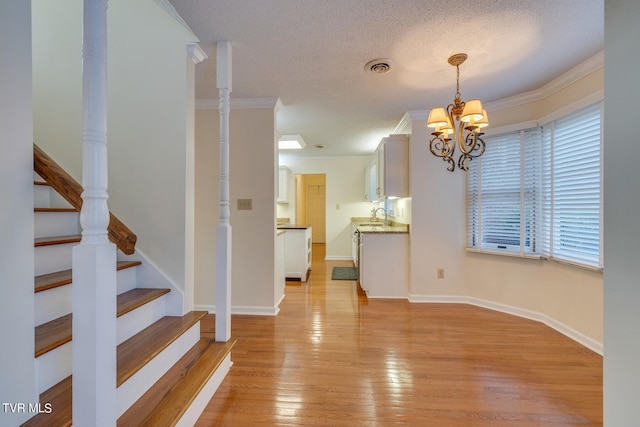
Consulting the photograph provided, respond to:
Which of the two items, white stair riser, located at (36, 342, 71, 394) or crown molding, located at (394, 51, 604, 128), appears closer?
white stair riser, located at (36, 342, 71, 394)

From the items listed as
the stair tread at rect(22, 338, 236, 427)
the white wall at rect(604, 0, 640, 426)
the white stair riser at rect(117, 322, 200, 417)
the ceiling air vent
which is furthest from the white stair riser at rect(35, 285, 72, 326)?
the ceiling air vent

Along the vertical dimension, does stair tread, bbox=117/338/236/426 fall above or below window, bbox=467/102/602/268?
below

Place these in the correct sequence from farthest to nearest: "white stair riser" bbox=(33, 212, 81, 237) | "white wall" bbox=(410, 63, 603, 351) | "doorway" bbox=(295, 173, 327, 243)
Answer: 1. "doorway" bbox=(295, 173, 327, 243)
2. "white wall" bbox=(410, 63, 603, 351)
3. "white stair riser" bbox=(33, 212, 81, 237)

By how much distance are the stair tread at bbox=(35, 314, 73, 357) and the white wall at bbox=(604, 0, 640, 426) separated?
87.9 inches

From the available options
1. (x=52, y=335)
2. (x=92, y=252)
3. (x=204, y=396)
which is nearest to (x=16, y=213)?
(x=92, y=252)

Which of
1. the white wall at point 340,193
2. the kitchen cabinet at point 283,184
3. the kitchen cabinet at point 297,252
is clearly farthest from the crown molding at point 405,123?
the kitchen cabinet at point 283,184

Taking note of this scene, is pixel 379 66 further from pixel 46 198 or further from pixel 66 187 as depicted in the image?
pixel 46 198

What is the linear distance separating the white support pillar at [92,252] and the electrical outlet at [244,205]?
2125mm

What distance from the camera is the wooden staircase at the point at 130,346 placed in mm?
1155

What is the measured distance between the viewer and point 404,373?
196 cm

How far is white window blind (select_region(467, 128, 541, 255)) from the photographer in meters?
2.92

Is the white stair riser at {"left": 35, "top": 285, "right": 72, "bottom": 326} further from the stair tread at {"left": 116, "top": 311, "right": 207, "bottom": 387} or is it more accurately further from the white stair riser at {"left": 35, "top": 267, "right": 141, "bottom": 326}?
the stair tread at {"left": 116, "top": 311, "right": 207, "bottom": 387}

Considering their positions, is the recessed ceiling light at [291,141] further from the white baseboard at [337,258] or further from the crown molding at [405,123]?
the white baseboard at [337,258]

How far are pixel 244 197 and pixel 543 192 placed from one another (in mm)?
3232
